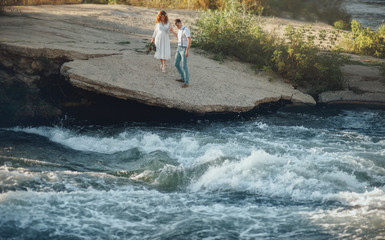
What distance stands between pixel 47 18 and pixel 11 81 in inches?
154

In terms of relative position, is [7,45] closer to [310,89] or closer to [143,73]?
[143,73]

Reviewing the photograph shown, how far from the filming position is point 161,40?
33.2ft

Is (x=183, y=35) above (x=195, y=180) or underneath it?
above

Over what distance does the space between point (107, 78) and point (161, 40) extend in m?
1.59

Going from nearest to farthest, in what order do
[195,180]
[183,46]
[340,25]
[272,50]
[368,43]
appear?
[195,180], [183,46], [272,50], [340,25], [368,43]

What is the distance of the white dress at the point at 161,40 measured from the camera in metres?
10.0

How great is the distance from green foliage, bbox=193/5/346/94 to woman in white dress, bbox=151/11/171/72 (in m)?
2.18

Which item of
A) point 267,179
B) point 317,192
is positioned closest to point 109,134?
point 267,179

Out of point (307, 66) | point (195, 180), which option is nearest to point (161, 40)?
point (307, 66)

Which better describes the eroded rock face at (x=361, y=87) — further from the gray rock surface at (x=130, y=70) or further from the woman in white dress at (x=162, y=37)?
the woman in white dress at (x=162, y=37)

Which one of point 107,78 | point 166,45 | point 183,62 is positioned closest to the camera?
point 107,78

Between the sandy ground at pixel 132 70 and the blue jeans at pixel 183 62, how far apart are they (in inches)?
9.5

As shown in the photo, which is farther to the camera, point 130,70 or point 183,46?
point 130,70

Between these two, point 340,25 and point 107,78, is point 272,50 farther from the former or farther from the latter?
point 107,78
